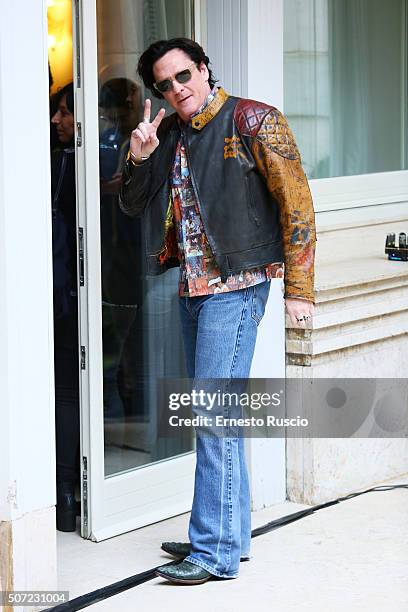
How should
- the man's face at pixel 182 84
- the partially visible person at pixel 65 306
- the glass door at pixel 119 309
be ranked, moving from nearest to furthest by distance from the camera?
Result: the man's face at pixel 182 84 < the glass door at pixel 119 309 < the partially visible person at pixel 65 306

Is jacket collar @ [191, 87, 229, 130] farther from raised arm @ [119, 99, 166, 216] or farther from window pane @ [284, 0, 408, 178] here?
window pane @ [284, 0, 408, 178]

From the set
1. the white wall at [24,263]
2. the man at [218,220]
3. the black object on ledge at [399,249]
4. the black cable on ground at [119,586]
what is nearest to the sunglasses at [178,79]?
the man at [218,220]

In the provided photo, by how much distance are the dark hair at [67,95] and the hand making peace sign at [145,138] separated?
0.79 m

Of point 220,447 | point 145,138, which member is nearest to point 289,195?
point 145,138

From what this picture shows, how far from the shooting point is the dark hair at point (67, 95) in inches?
186

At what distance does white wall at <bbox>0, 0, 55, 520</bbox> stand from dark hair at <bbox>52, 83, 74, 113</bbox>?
97 cm

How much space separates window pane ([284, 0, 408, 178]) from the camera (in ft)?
19.5

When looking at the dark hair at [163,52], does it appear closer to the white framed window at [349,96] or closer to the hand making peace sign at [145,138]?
the hand making peace sign at [145,138]

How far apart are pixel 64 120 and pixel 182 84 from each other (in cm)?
91

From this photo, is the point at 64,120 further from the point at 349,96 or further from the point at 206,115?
the point at 349,96

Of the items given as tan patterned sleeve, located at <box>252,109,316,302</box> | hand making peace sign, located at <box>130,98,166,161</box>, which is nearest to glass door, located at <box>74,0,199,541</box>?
hand making peace sign, located at <box>130,98,166,161</box>

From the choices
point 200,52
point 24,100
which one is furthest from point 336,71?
point 24,100

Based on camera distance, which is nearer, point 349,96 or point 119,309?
point 119,309

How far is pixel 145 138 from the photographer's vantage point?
3.96m
